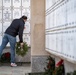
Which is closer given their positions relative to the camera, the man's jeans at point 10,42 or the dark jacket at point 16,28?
the dark jacket at point 16,28

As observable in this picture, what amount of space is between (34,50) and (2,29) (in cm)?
417

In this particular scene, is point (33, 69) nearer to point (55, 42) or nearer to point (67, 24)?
point (55, 42)

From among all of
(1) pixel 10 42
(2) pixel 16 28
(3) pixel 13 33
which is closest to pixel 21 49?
(1) pixel 10 42

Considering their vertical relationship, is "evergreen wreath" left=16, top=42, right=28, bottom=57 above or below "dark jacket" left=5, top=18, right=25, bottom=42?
below

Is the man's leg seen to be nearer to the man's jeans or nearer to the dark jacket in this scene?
the man's jeans

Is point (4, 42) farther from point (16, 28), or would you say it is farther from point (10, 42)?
point (16, 28)

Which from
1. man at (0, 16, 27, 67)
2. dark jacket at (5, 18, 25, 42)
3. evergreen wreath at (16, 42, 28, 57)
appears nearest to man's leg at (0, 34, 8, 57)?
man at (0, 16, 27, 67)

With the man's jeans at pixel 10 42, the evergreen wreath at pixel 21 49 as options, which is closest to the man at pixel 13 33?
the man's jeans at pixel 10 42

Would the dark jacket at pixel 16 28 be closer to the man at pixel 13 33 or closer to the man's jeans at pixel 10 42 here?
the man at pixel 13 33

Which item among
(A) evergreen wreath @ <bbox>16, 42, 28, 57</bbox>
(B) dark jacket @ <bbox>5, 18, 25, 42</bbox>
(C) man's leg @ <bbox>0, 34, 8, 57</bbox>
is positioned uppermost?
(B) dark jacket @ <bbox>5, 18, 25, 42</bbox>

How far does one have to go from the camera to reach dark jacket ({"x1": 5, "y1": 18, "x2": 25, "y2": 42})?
1118 cm

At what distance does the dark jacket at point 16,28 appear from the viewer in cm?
1118

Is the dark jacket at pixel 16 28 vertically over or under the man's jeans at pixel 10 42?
over

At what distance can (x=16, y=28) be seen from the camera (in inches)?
448
